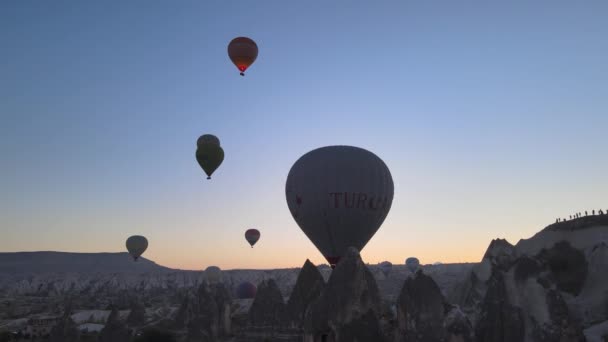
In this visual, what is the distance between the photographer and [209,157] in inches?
2104

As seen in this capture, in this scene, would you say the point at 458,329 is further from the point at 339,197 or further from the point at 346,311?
the point at 339,197

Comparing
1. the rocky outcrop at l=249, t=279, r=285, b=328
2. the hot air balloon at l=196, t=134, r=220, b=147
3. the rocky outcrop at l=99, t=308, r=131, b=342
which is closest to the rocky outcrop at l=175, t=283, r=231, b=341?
the rocky outcrop at l=249, t=279, r=285, b=328

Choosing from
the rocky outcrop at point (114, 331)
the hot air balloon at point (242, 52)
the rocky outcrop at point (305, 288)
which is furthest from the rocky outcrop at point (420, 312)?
the hot air balloon at point (242, 52)

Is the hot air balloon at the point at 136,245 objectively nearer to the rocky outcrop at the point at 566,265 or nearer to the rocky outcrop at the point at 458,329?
the rocky outcrop at the point at 566,265

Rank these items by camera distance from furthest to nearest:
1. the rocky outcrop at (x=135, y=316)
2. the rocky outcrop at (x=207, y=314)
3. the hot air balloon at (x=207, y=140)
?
the rocky outcrop at (x=135, y=316)
the hot air balloon at (x=207, y=140)
the rocky outcrop at (x=207, y=314)

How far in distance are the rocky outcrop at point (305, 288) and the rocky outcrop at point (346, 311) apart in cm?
1997

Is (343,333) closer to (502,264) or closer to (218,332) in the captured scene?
(502,264)

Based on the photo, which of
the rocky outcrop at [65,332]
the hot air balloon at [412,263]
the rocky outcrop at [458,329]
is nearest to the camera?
the rocky outcrop at [458,329]

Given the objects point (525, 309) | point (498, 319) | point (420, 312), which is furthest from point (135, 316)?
point (525, 309)

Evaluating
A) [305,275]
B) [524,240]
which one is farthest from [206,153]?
[524,240]

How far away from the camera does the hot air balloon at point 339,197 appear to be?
133ft

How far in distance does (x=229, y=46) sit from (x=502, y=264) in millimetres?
29174

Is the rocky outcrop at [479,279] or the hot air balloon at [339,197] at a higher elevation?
the hot air balloon at [339,197]

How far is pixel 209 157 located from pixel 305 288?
16.7 metres
